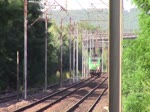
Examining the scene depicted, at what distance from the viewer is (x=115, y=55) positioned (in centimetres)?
658

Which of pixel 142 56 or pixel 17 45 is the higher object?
pixel 17 45

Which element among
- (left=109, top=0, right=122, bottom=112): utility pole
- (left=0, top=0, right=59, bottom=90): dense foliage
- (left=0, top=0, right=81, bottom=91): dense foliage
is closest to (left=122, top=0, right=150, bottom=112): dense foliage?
(left=109, top=0, right=122, bottom=112): utility pole

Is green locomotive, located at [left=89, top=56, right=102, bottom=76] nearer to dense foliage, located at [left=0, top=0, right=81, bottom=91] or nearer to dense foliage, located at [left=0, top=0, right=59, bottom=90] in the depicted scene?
dense foliage, located at [left=0, top=0, right=81, bottom=91]

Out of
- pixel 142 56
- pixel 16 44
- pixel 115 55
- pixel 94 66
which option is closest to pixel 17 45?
pixel 16 44

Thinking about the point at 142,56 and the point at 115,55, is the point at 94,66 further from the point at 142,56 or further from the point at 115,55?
the point at 115,55

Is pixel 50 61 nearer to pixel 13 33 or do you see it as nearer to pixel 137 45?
pixel 13 33

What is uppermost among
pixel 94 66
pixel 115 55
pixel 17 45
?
pixel 17 45

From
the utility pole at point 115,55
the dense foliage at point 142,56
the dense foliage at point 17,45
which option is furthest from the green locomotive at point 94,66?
the utility pole at point 115,55

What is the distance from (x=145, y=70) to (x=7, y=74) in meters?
33.6

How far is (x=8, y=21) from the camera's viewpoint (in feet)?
139

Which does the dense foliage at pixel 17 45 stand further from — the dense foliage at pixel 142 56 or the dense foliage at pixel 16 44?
the dense foliage at pixel 142 56

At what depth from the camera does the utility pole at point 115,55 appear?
21.4 feet

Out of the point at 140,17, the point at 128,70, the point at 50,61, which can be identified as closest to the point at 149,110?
the point at 140,17

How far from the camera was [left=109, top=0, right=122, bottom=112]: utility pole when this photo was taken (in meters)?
6.53
